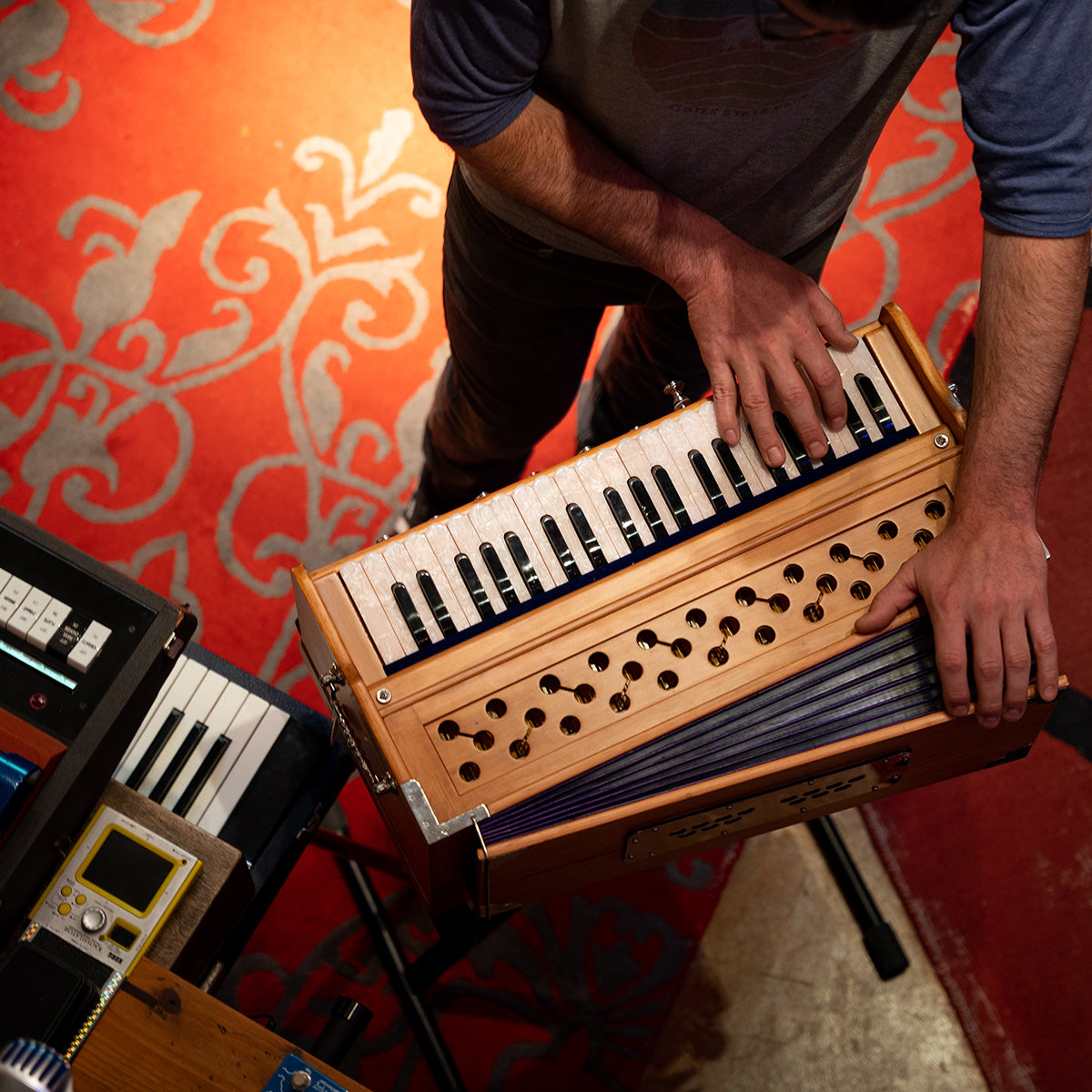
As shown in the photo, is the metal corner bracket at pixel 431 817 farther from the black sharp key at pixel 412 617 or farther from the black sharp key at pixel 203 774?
the black sharp key at pixel 203 774

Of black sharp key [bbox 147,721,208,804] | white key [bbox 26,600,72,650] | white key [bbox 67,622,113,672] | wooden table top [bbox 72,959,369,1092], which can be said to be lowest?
wooden table top [bbox 72,959,369,1092]

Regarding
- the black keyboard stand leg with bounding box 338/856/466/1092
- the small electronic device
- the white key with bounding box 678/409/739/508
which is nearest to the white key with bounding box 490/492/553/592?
the white key with bounding box 678/409/739/508

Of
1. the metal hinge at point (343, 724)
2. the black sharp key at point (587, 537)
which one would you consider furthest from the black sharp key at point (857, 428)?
the metal hinge at point (343, 724)

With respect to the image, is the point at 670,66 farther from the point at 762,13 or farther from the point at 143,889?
the point at 143,889

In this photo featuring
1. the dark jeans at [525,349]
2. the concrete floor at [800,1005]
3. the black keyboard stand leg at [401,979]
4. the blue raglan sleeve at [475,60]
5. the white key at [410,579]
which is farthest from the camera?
the concrete floor at [800,1005]

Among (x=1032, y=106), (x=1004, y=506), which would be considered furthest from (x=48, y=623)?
(x=1032, y=106)

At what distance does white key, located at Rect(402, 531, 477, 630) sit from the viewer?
1124mm

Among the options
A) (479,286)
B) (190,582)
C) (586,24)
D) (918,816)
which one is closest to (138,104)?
(190,582)

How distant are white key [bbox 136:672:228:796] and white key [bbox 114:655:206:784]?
0.4 inches

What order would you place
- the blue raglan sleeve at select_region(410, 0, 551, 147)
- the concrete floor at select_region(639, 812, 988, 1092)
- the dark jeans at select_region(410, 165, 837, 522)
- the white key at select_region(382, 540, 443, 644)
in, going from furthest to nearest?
the concrete floor at select_region(639, 812, 988, 1092) < the dark jeans at select_region(410, 165, 837, 522) < the white key at select_region(382, 540, 443, 644) < the blue raglan sleeve at select_region(410, 0, 551, 147)

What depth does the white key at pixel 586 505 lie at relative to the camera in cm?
115

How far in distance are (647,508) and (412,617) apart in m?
0.29

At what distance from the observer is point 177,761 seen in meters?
1.46

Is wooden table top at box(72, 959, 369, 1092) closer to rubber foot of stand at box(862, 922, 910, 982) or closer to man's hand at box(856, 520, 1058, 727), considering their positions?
man's hand at box(856, 520, 1058, 727)
